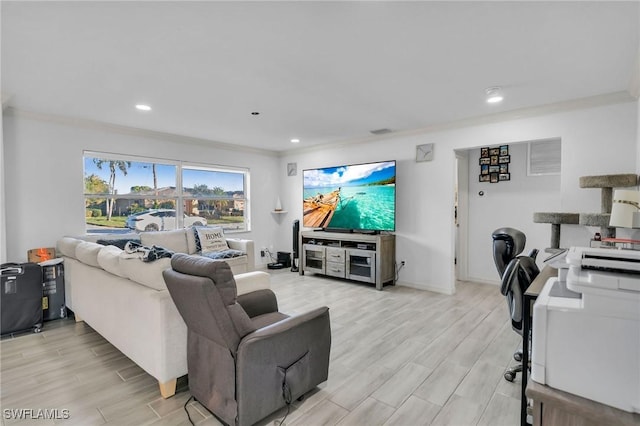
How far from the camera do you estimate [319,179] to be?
223 inches

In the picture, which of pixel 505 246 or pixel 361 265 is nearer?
pixel 505 246

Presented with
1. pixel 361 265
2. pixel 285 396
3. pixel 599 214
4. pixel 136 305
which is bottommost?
pixel 285 396

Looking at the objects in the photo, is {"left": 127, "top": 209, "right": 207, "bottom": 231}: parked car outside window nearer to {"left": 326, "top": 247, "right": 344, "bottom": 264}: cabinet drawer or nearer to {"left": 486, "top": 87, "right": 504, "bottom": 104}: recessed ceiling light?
{"left": 326, "top": 247, "right": 344, "bottom": 264}: cabinet drawer

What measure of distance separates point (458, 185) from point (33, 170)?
19.3ft

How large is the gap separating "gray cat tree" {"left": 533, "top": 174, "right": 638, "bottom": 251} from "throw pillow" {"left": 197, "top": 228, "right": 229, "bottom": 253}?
415cm

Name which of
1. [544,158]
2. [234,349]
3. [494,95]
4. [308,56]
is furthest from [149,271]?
[544,158]

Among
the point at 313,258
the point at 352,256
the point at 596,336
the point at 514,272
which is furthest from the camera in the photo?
the point at 313,258

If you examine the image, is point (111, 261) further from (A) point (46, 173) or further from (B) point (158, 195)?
(B) point (158, 195)

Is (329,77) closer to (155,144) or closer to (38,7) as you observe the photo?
(38,7)

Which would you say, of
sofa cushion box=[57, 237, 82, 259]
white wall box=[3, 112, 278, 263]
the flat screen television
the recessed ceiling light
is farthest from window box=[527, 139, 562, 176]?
sofa cushion box=[57, 237, 82, 259]

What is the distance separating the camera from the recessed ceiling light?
304cm

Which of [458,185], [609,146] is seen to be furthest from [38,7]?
[458,185]

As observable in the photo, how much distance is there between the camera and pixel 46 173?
3809mm

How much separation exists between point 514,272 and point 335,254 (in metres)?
3.28
